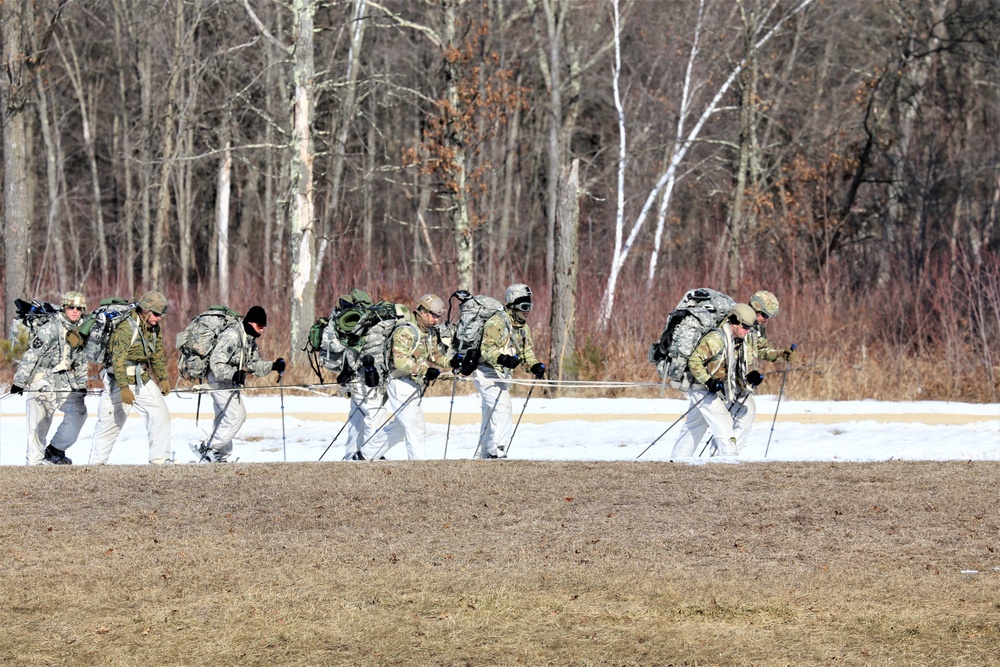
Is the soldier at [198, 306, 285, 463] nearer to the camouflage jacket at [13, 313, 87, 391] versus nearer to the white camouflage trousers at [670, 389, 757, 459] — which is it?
the camouflage jacket at [13, 313, 87, 391]

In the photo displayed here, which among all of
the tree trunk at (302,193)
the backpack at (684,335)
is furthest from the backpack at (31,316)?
the tree trunk at (302,193)

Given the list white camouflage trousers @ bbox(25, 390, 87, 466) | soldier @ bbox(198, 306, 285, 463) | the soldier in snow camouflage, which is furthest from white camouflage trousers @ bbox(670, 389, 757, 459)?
white camouflage trousers @ bbox(25, 390, 87, 466)

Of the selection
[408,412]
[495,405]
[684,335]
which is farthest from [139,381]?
[684,335]

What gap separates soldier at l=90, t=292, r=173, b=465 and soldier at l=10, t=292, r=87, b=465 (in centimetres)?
40

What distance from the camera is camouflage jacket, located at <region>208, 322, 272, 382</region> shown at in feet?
49.3

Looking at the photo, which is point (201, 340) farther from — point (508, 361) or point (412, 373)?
point (508, 361)

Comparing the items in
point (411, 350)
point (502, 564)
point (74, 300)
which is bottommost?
point (502, 564)

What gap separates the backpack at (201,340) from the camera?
49.4 ft

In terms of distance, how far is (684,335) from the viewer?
13.9 m

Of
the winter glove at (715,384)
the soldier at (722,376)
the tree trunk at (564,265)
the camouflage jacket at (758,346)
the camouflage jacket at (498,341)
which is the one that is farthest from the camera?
the tree trunk at (564,265)

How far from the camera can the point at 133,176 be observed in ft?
158

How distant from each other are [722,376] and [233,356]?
16.3 ft

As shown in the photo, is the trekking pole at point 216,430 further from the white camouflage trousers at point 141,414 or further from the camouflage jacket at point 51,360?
→ the camouflage jacket at point 51,360

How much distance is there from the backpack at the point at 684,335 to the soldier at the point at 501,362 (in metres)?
1.27
